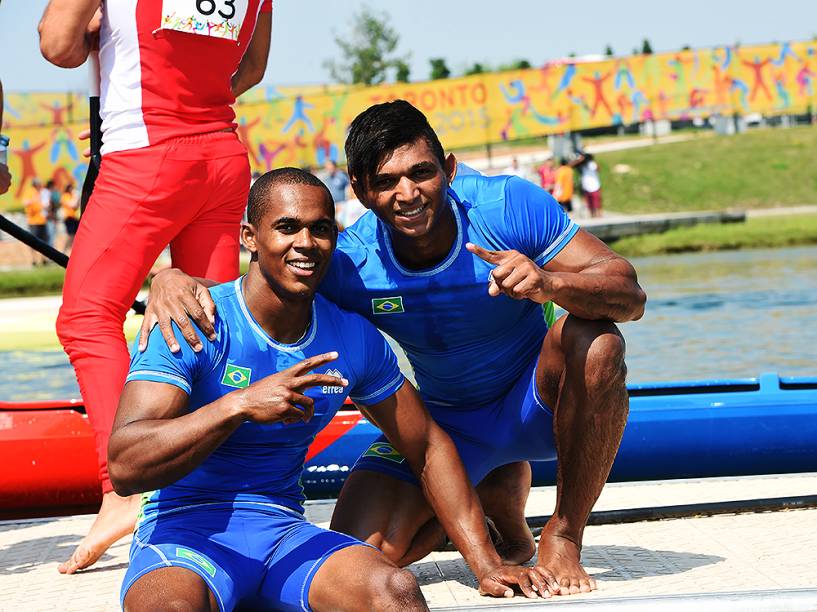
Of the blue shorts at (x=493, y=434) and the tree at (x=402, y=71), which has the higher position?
the tree at (x=402, y=71)

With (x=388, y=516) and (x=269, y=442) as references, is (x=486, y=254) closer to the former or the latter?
(x=269, y=442)

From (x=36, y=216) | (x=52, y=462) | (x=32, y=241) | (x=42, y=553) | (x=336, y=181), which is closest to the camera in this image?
(x=42, y=553)

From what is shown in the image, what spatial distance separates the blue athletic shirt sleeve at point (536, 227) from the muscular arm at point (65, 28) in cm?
146

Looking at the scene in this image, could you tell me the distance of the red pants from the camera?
13.5 ft

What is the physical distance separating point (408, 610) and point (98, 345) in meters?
1.65

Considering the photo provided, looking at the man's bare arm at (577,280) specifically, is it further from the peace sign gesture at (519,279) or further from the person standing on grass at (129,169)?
the person standing on grass at (129,169)

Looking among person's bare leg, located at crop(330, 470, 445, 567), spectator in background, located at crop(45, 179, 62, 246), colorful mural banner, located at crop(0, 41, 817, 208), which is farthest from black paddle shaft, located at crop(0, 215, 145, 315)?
colorful mural banner, located at crop(0, 41, 817, 208)

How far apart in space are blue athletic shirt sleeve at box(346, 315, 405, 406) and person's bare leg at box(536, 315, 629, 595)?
51cm

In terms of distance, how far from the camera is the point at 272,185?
10.9 ft

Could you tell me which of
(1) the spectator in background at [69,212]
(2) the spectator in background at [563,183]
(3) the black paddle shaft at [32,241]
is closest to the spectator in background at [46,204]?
(1) the spectator in background at [69,212]

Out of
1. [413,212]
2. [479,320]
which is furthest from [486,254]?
[479,320]

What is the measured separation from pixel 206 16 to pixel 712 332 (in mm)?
8830

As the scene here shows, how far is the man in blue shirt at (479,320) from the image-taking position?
3.61 m

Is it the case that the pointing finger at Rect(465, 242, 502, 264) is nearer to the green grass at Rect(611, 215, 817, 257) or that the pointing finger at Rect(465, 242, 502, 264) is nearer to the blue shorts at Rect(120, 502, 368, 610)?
the blue shorts at Rect(120, 502, 368, 610)
